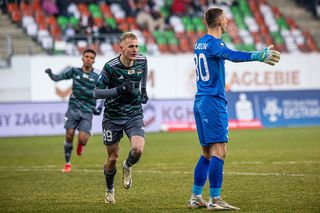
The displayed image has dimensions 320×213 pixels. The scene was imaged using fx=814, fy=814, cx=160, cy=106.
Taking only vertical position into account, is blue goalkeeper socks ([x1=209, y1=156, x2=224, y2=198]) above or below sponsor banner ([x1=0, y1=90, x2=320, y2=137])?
below

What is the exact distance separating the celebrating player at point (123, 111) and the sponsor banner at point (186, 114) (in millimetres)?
17970

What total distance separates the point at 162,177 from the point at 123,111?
3.87 meters

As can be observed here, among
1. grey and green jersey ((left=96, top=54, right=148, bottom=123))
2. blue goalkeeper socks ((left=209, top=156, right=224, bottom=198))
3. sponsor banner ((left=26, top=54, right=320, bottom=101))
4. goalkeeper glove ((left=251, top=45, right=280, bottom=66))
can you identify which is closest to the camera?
goalkeeper glove ((left=251, top=45, right=280, bottom=66))

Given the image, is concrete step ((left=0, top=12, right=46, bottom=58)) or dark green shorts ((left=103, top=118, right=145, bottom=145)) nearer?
dark green shorts ((left=103, top=118, right=145, bottom=145))

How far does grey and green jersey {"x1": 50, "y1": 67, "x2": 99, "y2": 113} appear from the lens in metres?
18.2

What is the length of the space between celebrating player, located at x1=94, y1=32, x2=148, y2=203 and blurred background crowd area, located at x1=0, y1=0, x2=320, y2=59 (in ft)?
77.2

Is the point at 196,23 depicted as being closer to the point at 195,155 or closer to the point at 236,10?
the point at 236,10

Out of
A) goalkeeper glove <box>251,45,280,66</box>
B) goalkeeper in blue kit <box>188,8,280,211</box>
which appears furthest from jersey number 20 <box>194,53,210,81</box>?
goalkeeper glove <box>251,45,280,66</box>

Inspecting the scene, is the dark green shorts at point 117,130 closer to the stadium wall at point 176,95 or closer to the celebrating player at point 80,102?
the celebrating player at point 80,102

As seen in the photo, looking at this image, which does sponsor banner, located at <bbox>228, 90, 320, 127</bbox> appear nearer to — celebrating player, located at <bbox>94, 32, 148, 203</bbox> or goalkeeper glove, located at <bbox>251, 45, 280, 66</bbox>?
celebrating player, located at <bbox>94, 32, 148, 203</bbox>

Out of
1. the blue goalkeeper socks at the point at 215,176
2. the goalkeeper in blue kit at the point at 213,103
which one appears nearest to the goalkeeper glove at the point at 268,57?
the goalkeeper in blue kit at the point at 213,103

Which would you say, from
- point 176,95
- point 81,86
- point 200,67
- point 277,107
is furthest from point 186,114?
point 200,67

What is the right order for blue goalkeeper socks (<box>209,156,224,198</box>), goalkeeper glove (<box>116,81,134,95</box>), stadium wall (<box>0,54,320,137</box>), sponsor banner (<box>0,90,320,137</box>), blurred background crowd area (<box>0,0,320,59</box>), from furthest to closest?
1. blurred background crowd area (<box>0,0,320,59</box>)
2. stadium wall (<box>0,54,320,137</box>)
3. sponsor banner (<box>0,90,320,137</box>)
4. goalkeeper glove (<box>116,81,134,95</box>)
5. blue goalkeeper socks (<box>209,156,224,198</box>)

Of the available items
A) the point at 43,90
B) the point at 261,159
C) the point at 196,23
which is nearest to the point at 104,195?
the point at 261,159
